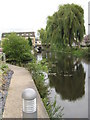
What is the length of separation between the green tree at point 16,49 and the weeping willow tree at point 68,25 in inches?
372

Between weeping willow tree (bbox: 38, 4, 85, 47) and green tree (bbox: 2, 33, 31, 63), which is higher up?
weeping willow tree (bbox: 38, 4, 85, 47)

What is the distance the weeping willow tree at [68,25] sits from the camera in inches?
745

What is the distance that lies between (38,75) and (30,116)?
410 centimetres

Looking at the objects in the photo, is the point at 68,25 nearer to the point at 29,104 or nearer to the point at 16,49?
the point at 16,49

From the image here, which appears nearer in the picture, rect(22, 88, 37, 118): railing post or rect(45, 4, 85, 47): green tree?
rect(22, 88, 37, 118): railing post

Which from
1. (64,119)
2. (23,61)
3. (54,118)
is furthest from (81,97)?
(23,61)

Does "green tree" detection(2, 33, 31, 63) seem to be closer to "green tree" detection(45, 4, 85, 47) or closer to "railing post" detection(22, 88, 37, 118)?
"railing post" detection(22, 88, 37, 118)

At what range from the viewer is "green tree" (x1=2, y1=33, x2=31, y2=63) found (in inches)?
407

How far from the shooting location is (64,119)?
3982mm

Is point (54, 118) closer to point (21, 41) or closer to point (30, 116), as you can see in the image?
point (30, 116)

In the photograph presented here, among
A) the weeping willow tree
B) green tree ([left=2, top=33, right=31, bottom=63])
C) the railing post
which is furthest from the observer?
the weeping willow tree

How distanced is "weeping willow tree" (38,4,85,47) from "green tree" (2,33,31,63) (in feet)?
31.0

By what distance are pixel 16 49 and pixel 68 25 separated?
10202 mm

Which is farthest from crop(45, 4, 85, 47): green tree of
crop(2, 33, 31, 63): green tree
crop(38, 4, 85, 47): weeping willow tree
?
crop(2, 33, 31, 63): green tree
